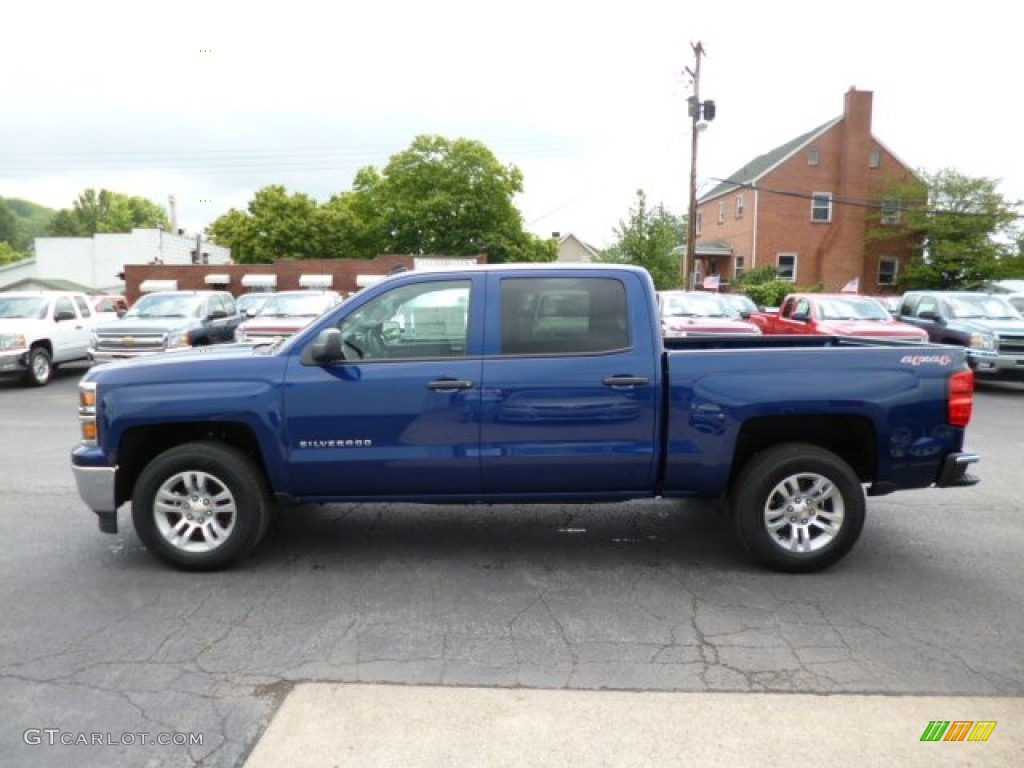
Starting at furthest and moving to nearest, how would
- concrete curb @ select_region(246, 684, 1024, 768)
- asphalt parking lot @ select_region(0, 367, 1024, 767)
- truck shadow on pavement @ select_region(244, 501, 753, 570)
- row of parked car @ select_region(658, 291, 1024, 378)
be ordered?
row of parked car @ select_region(658, 291, 1024, 378)
truck shadow on pavement @ select_region(244, 501, 753, 570)
asphalt parking lot @ select_region(0, 367, 1024, 767)
concrete curb @ select_region(246, 684, 1024, 768)

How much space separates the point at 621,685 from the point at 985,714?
4.99ft

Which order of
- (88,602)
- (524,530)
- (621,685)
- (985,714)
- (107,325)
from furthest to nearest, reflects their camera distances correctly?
(107,325)
(524,530)
(88,602)
(621,685)
(985,714)

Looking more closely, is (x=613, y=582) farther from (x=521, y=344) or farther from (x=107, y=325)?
(x=107, y=325)

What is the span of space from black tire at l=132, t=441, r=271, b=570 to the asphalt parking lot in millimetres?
171

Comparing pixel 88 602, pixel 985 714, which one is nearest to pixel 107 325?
pixel 88 602

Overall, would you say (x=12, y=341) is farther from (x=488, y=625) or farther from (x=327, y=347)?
(x=488, y=625)

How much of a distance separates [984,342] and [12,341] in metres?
17.9

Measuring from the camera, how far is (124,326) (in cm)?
1490

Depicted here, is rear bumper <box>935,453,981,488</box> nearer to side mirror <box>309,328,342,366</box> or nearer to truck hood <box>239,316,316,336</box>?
side mirror <box>309,328,342,366</box>

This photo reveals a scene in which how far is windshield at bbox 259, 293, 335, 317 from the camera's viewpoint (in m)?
15.6

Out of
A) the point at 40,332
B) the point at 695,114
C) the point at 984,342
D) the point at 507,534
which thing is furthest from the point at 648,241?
the point at 507,534

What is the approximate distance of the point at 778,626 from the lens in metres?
4.23

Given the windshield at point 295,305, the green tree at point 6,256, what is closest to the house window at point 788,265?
the windshield at point 295,305

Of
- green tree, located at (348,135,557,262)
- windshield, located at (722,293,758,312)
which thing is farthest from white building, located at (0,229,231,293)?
windshield, located at (722,293,758,312)
